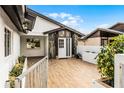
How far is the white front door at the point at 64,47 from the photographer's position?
1291 centimetres

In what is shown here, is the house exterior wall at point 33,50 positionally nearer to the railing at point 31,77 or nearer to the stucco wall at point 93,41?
the stucco wall at point 93,41

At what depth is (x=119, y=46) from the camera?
333 centimetres

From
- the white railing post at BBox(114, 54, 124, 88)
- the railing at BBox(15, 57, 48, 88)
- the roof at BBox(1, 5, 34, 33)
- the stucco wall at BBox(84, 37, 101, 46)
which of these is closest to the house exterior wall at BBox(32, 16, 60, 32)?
the stucco wall at BBox(84, 37, 101, 46)

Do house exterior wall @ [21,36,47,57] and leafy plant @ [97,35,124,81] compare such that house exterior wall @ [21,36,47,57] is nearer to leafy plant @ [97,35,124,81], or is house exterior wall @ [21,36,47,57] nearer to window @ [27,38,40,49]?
window @ [27,38,40,49]

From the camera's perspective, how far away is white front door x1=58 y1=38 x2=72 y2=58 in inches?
508

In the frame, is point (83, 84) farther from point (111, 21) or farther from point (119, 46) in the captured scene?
point (111, 21)

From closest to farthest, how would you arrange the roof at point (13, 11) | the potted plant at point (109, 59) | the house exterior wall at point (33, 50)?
the roof at point (13, 11)
the potted plant at point (109, 59)
the house exterior wall at point (33, 50)

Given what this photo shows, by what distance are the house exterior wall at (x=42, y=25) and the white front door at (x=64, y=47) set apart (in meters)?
1.50

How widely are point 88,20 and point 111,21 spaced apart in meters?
2.12

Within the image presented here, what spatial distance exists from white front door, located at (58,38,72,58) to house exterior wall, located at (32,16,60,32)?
59.0 inches

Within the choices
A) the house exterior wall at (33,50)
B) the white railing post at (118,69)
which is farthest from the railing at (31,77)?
the house exterior wall at (33,50)

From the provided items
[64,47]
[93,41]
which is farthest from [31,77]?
[93,41]
